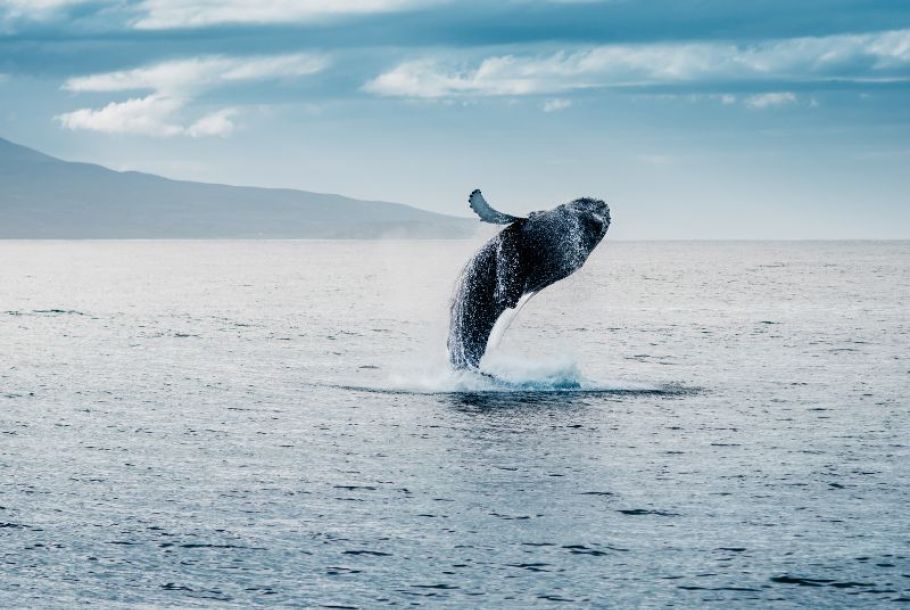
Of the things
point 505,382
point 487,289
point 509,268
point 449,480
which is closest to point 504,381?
point 505,382

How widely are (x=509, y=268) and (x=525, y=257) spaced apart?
396 mm

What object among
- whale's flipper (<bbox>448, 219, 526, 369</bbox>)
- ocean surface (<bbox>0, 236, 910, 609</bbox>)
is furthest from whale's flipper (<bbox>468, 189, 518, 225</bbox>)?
ocean surface (<bbox>0, 236, 910, 609</bbox>)

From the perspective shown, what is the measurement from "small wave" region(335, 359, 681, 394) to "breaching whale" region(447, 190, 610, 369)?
69.2 inches

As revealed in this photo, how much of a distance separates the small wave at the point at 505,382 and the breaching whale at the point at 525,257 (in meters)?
1.76

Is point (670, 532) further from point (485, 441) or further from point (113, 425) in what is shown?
point (113, 425)

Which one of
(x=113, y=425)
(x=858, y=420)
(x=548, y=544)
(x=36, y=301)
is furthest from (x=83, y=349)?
(x=36, y=301)

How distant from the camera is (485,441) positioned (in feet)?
64.2

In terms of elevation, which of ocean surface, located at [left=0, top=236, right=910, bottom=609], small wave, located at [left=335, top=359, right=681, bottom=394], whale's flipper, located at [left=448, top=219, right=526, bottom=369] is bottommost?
ocean surface, located at [left=0, top=236, right=910, bottom=609]

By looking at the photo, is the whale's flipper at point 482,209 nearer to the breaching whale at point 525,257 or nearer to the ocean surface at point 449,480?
the breaching whale at point 525,257

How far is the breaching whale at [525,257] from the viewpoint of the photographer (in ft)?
76.1

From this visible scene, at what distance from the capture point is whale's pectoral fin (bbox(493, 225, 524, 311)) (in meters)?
23.5

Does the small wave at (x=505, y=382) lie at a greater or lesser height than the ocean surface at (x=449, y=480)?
greater

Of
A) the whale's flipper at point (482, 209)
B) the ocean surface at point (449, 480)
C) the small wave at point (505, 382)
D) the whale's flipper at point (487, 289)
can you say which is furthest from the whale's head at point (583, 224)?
the small wave at point (505, 382)

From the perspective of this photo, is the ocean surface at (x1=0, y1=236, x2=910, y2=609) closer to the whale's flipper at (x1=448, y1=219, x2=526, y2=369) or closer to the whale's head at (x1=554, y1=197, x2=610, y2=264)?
the whale's flipper at (x1=448, y1=219, x2=526, y2=369)
